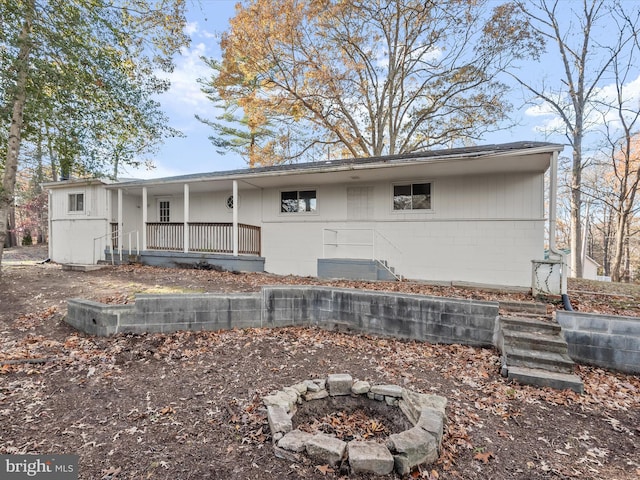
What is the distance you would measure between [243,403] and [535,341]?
4216 millimetres

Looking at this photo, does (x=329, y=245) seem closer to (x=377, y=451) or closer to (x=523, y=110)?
(x=377, y=451)

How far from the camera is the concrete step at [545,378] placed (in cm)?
A: 377

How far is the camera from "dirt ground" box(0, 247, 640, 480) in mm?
2490

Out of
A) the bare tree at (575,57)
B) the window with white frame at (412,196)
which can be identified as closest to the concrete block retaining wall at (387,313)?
the window with white frame at (412,196)

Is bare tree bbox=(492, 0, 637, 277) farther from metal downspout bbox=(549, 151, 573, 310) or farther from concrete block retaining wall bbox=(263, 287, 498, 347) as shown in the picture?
concrete block retaining wall bbox=(263, 287, 498, 347)

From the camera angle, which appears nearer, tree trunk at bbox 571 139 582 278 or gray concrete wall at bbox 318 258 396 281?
gray concrete wall at bbox 318 258 396 281

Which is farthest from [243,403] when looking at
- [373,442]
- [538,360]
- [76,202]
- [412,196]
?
[76,202]

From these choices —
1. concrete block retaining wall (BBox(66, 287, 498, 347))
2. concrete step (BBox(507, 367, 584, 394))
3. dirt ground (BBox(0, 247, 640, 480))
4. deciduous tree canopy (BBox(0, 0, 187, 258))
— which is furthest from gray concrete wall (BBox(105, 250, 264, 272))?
concrete step (BBox(507, 367, 584, 394))

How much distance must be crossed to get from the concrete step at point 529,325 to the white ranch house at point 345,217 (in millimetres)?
3372

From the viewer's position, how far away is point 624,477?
7.92 ft

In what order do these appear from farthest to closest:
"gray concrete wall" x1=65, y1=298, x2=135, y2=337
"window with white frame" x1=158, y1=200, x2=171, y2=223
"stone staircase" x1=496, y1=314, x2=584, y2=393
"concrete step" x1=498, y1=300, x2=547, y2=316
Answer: "window with white frame" x1=158, y1=200, x2=171, y2=223, "concrete step" x1=498, y1=300, x2=547, y2=316, "gray concrete wall" x1=65, y1=298, x2=135, y2=337, "stone staircase" x1=496, y1=314, x2=584, y2=393

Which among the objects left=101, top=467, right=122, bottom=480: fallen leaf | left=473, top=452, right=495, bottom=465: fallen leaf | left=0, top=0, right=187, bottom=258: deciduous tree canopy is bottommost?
left=473, top=452, right=495, bottom=465: fallen leaf

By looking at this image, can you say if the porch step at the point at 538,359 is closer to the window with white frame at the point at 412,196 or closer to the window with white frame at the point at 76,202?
Answer: the window with white frame at the point at 412,196

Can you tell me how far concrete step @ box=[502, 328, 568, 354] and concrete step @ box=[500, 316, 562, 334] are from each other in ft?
0.30
